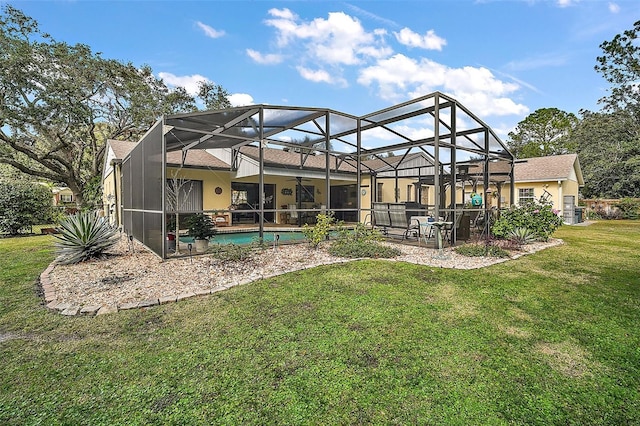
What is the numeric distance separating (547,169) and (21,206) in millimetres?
25276

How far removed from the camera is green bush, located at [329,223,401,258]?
Answer: 6.91 meters

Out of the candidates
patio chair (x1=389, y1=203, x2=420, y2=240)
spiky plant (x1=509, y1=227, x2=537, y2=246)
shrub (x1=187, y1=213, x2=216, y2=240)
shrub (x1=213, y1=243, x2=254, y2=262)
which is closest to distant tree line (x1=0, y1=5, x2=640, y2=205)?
shrub (x1=187, y1=213, x2=216, y2=240)

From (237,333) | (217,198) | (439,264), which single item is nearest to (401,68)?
(217,198)

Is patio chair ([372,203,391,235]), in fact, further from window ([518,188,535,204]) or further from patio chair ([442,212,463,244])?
window ([518,188,535,204])

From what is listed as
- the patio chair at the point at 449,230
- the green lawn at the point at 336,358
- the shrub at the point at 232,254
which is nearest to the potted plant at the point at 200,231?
the shrub at the point at 232,254

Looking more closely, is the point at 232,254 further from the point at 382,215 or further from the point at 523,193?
the point at 523,193

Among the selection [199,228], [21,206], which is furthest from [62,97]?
[199,228]

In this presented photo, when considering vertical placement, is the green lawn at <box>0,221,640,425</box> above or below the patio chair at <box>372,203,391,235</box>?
below

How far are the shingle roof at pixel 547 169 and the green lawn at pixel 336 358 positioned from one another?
1491 centimetres

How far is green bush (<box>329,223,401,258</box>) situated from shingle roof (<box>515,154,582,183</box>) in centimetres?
1295

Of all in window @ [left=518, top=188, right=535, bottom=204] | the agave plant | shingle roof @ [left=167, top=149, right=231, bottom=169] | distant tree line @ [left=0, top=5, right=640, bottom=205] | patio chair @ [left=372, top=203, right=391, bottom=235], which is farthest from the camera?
window @ [left=518, top=188, right=535, bottom=204]

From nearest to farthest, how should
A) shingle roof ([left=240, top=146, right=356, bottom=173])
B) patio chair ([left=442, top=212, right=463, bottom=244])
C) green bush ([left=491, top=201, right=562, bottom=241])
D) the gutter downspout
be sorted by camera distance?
patio chair ([left=442, top=212, right=463, bottom=244]) → green bush ([left=491, top=201, right=562, bottom=241]) → the gutter downspout → shingle roof ([left=240, top=146, right=356, bottom=173])

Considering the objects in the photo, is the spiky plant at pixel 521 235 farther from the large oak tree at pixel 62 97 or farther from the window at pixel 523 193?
the large oak tree at pixel 62 97

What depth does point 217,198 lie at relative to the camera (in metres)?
14.4
